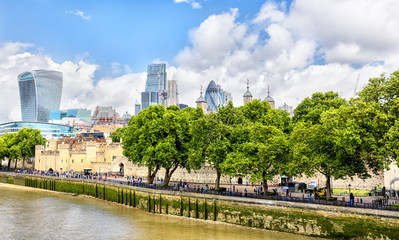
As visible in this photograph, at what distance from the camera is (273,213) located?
37.2 m

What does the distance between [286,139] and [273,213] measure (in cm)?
1437

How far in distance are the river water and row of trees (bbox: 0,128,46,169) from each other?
49.7 meters

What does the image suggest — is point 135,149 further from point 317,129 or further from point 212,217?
point 317,129

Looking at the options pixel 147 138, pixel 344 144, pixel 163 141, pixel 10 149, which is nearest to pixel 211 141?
pixel 163 141

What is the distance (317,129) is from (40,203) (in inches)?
1802

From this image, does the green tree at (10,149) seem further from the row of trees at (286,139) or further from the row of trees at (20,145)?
the row of trees at (286,139)

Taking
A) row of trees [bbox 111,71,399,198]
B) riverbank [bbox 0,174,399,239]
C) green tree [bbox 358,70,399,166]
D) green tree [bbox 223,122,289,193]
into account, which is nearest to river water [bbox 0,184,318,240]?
riverbank [bbox 0,174,399,239]

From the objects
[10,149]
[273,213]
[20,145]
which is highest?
[20,145]

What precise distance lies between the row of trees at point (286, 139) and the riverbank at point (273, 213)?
14.8 feet

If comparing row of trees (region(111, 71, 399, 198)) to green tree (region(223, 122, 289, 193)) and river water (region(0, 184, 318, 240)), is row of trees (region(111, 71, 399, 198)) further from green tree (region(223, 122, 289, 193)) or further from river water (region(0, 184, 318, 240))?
river water (region(0, 184, 318, 240))

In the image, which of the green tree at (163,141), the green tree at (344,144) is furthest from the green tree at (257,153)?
the green tree at (163,141)

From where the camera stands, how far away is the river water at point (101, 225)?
36.2 meters

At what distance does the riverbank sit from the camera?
31.0 meters

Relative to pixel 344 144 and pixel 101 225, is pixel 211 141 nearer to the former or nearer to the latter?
pixel 101 225
